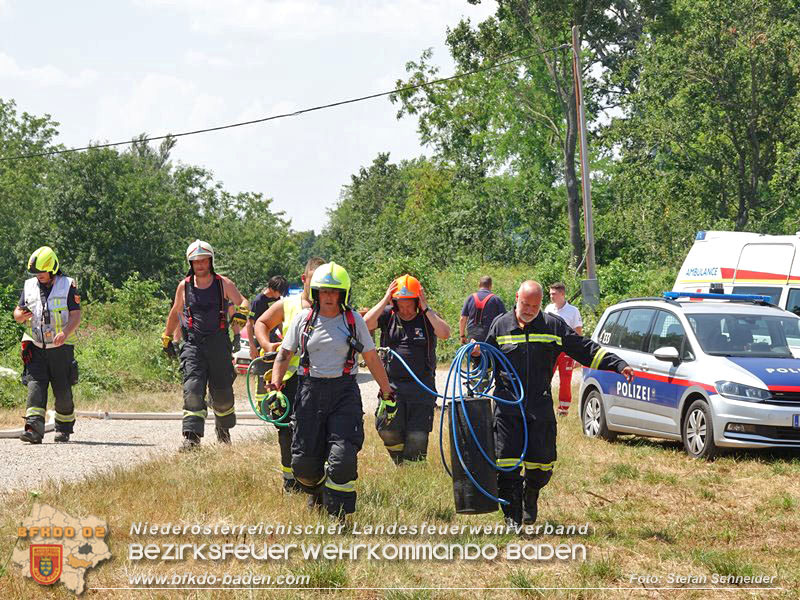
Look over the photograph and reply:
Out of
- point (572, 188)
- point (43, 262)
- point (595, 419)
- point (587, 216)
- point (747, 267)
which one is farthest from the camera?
point (572, 188)

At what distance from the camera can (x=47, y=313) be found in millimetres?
11969

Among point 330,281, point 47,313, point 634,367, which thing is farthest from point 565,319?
point 330,281

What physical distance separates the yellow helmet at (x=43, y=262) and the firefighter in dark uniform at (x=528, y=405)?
582 cm

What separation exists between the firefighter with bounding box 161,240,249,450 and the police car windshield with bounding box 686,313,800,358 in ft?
17.3

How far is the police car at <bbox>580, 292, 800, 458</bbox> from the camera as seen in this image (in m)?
11.2

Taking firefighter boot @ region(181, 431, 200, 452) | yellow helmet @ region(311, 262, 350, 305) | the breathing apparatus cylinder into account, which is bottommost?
firefighter boot @ region(181, 431, 200, 452)

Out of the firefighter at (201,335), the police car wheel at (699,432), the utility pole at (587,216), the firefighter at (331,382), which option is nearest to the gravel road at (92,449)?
the firefighter at (201,335)

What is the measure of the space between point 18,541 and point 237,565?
53.5 inches

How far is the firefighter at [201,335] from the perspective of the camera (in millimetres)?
10492

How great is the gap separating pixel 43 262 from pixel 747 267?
10180mm

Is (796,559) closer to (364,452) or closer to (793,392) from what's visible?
(793,392)

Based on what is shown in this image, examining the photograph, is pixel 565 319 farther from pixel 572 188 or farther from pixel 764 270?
pixel 572 188

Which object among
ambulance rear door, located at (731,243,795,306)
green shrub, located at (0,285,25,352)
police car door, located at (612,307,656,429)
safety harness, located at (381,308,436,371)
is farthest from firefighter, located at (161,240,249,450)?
green shrub, located at (0,285,25,352)

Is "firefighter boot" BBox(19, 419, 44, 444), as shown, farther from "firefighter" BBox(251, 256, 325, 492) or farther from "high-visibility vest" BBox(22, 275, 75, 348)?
"firefighter" BBox(251, 256, 325, 492)
